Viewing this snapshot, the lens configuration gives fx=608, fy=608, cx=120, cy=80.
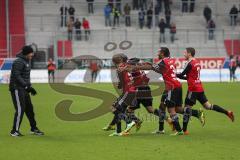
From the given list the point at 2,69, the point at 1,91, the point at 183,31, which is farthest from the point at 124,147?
the point at 183,31

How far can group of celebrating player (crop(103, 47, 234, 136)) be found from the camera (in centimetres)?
1407

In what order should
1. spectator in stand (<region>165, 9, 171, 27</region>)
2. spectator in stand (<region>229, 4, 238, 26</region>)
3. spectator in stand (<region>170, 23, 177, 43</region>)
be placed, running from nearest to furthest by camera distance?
spectator in stand (<region>170, 23, 177, 43</region>) → spectator in stand (<region>165, 9, 171, 27</region>) → spectator in stand (<region>229, 4, 238, 26</region>)

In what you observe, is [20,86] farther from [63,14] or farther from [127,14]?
[127,14]

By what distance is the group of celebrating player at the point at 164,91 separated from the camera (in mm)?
14070

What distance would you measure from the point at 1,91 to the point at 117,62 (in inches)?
740

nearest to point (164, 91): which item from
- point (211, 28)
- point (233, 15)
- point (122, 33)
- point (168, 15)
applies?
point (122, 33)

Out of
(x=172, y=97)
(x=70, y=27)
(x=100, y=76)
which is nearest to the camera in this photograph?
(x=172, y=97)

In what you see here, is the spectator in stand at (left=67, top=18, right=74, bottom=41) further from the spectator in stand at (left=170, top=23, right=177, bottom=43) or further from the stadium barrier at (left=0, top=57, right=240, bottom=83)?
the spectator in stand at (left=170, top=23, right=177, bottom=43)

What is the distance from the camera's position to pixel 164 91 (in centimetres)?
1435

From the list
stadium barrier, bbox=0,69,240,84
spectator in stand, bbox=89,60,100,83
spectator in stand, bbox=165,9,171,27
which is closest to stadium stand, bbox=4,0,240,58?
spectator in stand, bbox=165,9,171,27

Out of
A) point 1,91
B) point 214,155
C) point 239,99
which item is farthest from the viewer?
point 1,91

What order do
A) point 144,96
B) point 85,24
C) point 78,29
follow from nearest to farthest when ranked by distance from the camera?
point 144,96 → point 78,29 → point 85,24

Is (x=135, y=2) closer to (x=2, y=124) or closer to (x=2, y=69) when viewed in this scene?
(x=2, y=69)

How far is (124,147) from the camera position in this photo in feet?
40.0
